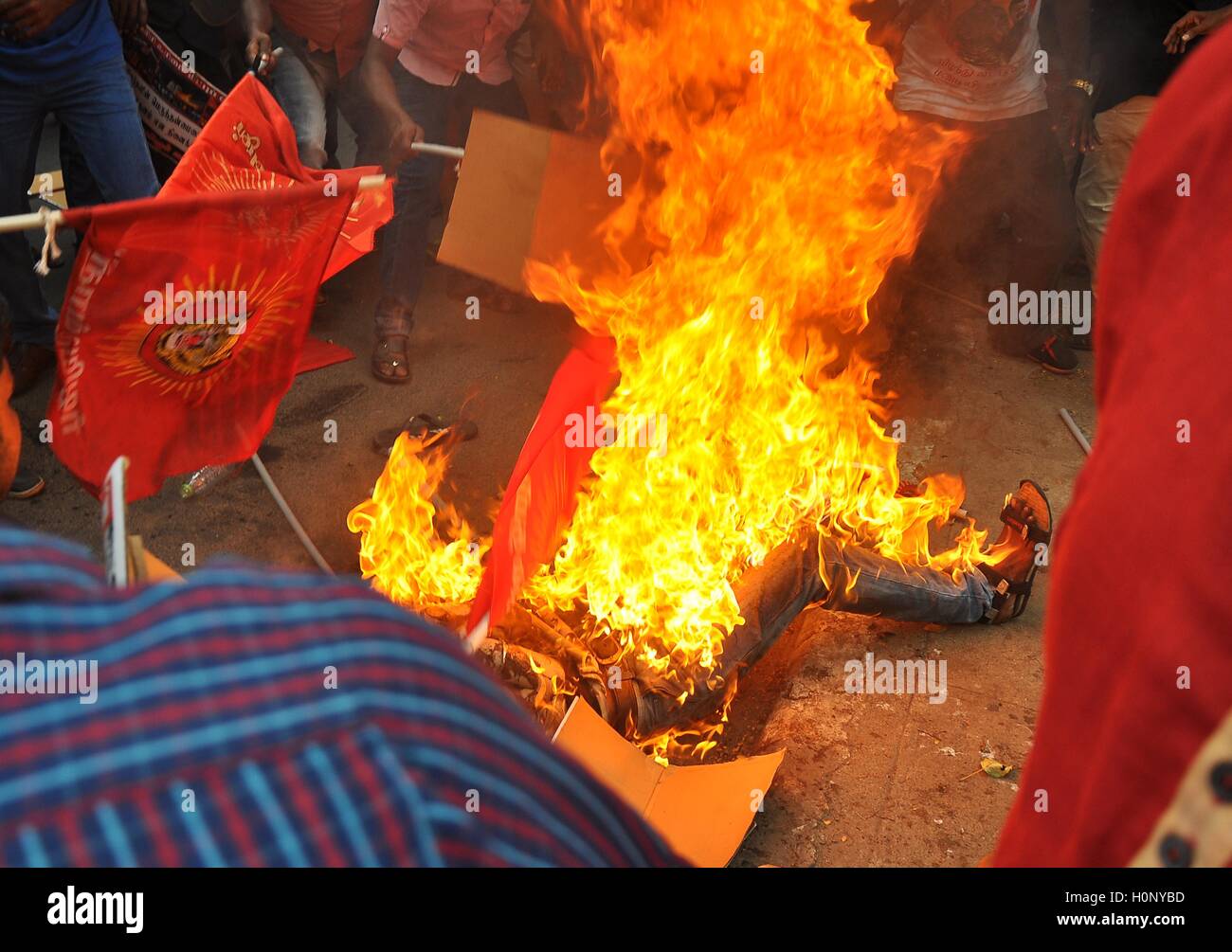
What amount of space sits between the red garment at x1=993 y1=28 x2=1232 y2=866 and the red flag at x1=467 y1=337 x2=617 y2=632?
2181mm

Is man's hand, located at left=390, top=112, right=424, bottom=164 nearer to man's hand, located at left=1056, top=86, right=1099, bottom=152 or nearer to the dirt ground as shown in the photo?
the dirt ground

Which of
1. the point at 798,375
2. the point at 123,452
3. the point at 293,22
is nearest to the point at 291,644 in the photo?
the point at 123,452

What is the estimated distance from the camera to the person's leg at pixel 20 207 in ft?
16.0

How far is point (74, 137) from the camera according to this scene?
5145mm

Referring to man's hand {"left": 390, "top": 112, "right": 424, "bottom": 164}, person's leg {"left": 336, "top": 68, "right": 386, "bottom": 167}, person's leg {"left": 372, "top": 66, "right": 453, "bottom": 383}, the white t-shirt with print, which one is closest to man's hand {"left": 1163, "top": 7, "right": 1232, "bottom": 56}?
the white t-shirt with print

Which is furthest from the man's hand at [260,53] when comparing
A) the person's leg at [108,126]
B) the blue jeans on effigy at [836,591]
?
the blue jeans on effigy at [836,591]

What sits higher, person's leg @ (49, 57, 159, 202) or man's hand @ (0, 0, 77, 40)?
man's hand @ (0, 0, 77, 40)

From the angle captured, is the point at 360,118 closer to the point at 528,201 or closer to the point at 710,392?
the point at 528,201

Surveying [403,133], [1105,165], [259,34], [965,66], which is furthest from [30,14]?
[1105,165]

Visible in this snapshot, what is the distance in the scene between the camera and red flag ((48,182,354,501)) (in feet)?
10.1

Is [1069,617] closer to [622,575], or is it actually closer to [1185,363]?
[1185,363]

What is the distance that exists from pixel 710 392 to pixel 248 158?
2024 mm

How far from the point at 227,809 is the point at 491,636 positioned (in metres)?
2.70

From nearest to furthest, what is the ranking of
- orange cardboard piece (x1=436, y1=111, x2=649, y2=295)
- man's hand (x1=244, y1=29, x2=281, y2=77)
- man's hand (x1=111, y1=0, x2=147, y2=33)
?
orange cardboard piece (x1=436, y1=111, x2=649, y2=295) < man's hand (x1=111, y1=0, x2=147, y2=33) < man's hand (x1=244, y1=29, x2=281, y2=77)
